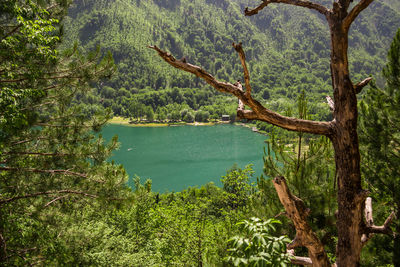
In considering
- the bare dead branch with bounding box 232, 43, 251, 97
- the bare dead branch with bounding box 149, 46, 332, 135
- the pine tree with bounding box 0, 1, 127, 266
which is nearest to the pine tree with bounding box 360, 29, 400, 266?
the bare dead branch with bounding box 149, 46, 332, 135

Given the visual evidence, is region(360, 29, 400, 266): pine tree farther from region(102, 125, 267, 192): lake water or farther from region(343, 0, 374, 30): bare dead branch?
region(102, 125, 267, 192): lake water

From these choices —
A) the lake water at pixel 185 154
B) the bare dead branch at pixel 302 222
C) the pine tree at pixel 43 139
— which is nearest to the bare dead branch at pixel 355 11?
the bare dead branch at pixel 302 222

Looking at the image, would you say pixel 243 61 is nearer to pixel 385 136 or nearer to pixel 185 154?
pixel 385 136

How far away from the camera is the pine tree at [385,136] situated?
4.79 metres

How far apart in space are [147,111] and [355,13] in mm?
90486

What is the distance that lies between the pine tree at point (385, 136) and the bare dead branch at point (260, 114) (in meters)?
4.10

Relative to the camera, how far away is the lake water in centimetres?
3844

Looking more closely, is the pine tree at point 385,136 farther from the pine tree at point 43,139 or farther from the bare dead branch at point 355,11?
the pine tree at point 43,139

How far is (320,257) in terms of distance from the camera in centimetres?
176

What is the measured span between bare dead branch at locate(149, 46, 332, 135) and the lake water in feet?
102

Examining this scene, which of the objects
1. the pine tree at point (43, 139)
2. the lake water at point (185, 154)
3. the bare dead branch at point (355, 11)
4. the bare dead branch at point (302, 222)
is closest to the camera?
the bare dead branch at point (355, 11)

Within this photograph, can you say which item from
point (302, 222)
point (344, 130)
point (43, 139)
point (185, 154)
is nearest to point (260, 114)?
point (344, 130)

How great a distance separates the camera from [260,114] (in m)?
1.73

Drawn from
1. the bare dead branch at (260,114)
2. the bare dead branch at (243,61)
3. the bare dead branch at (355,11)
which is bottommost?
the bare dead branch at (260,114)
